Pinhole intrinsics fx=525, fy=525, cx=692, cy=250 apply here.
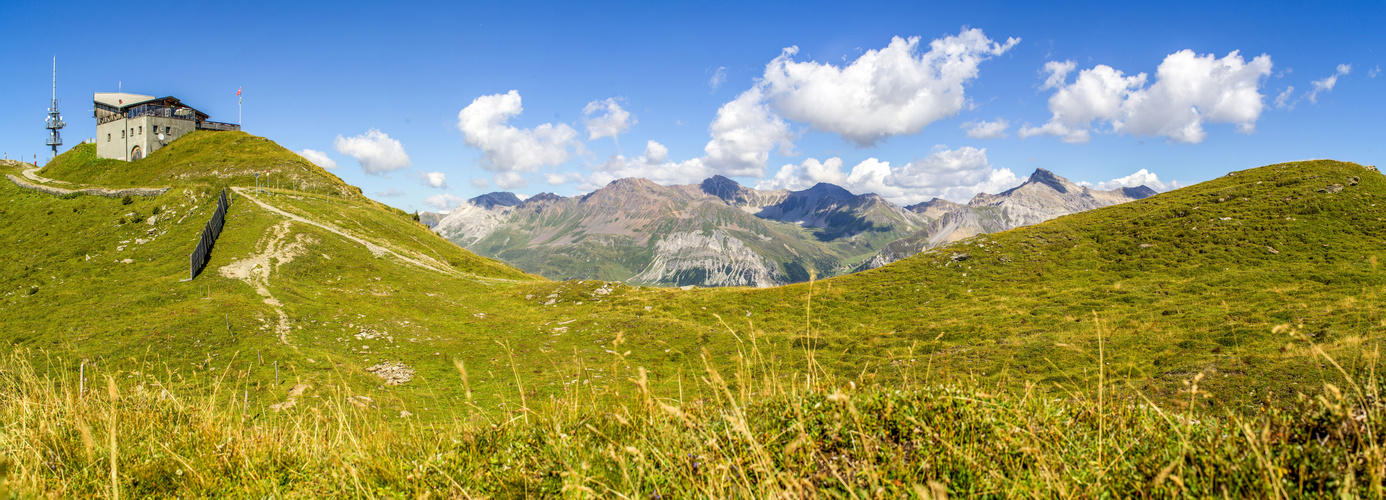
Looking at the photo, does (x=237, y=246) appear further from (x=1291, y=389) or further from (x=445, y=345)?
(x=1291, y=389)

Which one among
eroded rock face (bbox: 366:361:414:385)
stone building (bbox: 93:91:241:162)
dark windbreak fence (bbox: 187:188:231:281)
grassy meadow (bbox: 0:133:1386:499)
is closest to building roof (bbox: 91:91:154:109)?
stone building (bbox: 93:91:241:162)

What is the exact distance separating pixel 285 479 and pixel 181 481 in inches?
33.0

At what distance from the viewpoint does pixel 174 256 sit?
3466 centimetres

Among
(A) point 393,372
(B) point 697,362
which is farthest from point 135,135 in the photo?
(B) point 697,362

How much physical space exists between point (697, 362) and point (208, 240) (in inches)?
1443

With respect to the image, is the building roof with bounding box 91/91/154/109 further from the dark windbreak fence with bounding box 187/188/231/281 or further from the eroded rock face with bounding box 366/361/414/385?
the eroded rock face with bounding box 366/361/414/385

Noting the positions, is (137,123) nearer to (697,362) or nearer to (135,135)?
(135,135)

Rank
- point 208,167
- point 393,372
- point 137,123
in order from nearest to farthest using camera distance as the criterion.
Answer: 1. point 393,372
2. point 208,167
3. point 137,123

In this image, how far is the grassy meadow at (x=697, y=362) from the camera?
393 cm

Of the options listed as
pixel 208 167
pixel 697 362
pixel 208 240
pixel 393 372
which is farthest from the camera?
pixel 208 167

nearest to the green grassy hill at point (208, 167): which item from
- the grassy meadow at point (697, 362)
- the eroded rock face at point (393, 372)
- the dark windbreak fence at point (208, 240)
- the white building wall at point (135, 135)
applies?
the white building wall at point (135, 135)

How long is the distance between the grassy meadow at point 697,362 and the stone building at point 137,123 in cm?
2996

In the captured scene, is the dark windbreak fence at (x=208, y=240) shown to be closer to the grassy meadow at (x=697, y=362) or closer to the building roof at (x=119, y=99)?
the grassy meadow at (x=697, y=362)

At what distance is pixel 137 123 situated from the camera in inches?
3307
